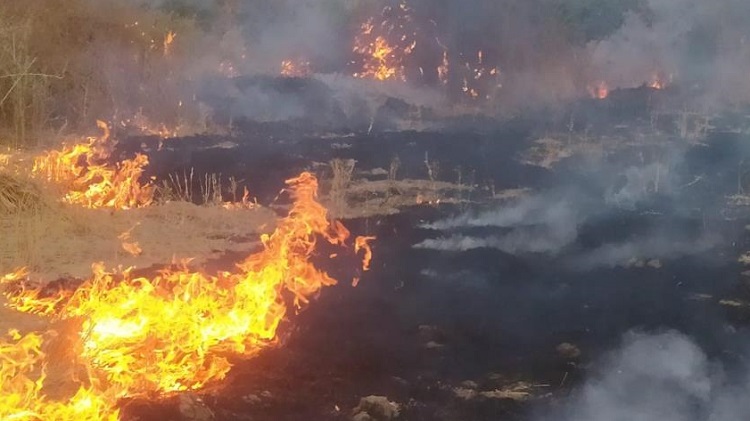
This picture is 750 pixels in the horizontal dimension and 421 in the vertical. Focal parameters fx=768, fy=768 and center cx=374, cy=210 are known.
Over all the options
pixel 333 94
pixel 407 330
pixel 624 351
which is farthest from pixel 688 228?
pixel 333 94

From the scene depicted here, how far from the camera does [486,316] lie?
333 inches

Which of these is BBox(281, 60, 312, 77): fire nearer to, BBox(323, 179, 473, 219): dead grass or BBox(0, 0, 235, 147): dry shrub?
BBox(0, 0, 235, 147): dry shrub

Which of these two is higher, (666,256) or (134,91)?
(134,91)

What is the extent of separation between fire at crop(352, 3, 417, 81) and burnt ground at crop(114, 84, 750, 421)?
1484 cm

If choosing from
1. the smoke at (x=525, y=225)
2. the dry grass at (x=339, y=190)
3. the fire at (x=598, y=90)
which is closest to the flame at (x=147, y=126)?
the dry grass at (x=339, y=190)

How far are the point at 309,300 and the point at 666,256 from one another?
499 centimetres

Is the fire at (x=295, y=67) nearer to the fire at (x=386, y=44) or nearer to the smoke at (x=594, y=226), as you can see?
the fire at (x=386, y=44)

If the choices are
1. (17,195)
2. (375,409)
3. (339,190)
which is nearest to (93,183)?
(17,195)

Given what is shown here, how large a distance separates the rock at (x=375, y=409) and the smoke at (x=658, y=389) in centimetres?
126

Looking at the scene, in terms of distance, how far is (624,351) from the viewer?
7547 mm

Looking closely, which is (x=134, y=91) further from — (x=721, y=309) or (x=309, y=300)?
(x=721, y=309)

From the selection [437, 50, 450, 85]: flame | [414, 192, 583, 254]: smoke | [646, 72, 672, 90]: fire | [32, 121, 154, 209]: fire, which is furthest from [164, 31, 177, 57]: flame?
[646, 72, 672, 90]: fire

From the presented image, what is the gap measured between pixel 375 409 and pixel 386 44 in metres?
25.2

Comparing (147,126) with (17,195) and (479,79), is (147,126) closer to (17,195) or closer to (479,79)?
(17,195)
